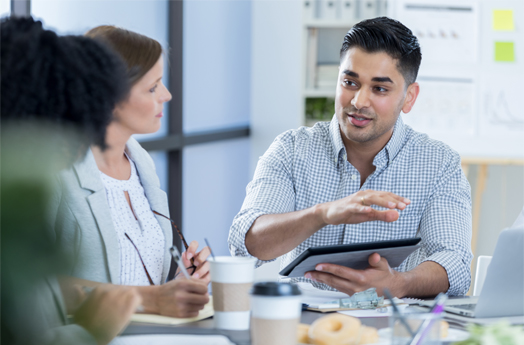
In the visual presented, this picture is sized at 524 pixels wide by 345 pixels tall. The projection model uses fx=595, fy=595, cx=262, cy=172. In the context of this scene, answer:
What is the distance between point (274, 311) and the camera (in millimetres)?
872

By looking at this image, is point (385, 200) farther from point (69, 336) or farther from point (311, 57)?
point (311, 57)

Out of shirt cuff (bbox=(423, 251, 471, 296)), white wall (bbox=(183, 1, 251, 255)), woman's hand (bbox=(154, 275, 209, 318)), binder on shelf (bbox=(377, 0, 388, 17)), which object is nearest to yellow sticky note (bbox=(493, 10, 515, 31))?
binder on shelf (bbox=(377, 0, 388, 17))

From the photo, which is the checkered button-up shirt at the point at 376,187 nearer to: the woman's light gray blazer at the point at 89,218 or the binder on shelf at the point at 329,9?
the woman's light gray blazer at the point at 89,218

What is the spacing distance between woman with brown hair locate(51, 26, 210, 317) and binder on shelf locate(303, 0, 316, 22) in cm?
231

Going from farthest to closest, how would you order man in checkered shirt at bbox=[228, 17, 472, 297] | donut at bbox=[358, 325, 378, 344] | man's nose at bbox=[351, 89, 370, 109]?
man's nose at bbox=[351, 89, 370, 109], man in checkered shirt at bbox=[228, 17, 472, 297], donut at bbox=[358, 325, 378, 344]

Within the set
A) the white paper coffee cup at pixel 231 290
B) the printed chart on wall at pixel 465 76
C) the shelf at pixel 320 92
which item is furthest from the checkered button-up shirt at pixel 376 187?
the shelf at pixel 320 92

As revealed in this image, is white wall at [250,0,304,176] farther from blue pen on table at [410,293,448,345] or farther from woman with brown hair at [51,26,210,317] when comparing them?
blue pen on table at [410,293,448,345]

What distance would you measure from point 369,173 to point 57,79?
1.19 meters

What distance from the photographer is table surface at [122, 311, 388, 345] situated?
40.0 inches

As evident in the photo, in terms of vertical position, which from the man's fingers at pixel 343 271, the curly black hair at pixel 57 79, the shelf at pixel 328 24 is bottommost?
the man's fingers at pixel 343 271

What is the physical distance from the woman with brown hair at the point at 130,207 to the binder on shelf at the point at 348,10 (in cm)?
234

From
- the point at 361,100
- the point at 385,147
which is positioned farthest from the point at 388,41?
the point at 385,147

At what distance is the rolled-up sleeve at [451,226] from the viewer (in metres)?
1.60

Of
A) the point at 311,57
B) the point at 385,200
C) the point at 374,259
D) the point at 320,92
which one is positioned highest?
the point at 311,57
